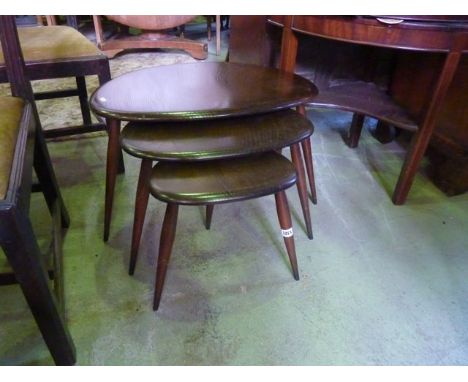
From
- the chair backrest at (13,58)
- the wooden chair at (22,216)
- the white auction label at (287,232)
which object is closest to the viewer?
the wooden chair at (22,216)

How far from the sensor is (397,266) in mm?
1154

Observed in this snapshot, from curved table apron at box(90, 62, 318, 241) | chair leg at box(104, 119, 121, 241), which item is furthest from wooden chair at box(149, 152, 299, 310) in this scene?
chair leg at box(104, 119, 121, 241)

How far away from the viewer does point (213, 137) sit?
86 centimetres

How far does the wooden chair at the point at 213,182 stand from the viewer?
2.57 feet

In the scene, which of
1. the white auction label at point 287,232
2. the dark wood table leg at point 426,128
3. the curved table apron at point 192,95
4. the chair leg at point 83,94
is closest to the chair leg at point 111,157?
the curved table apron at point 192,95

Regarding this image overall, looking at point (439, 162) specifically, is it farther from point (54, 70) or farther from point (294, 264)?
point (54, 70)

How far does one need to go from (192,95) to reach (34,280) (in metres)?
0.57

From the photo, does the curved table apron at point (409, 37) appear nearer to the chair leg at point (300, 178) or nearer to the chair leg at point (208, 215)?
the chair leg at point (300, 178)

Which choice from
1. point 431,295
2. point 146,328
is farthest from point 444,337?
point 146,328

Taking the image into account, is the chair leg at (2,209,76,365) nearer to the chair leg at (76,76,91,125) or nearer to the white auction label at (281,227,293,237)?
the white auction label at (281,227,293,237)

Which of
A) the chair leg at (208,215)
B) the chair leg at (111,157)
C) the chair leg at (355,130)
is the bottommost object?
the chair leg at (208,215)

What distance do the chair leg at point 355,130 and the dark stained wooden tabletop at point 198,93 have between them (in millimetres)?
797

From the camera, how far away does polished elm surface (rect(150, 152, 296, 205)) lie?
30.8 inches

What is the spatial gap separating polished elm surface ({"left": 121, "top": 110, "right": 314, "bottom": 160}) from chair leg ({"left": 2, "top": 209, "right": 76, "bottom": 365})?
0.29 meters
